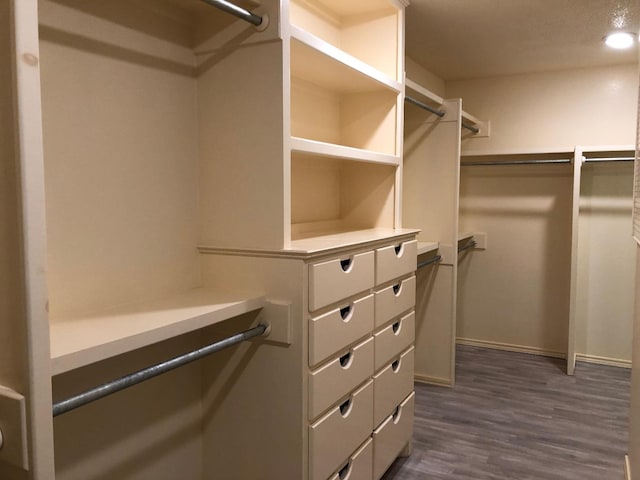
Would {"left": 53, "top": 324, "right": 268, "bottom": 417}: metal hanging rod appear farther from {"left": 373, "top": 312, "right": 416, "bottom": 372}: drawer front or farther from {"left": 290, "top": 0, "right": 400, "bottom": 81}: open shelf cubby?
{"left": 290, "top": 0, "right": 400, "bottom": 81}: open shelf cubby

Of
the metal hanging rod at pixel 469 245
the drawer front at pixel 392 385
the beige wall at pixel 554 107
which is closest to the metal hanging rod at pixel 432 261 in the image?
the metal hanging rod at pixel 469 245

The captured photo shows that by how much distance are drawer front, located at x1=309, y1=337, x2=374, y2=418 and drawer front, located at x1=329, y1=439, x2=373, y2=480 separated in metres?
0.28

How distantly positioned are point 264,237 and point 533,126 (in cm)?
311

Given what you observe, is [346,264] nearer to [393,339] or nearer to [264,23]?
[393,339]

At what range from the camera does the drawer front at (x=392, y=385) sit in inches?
88.0

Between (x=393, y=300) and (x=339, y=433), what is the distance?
2.10ft

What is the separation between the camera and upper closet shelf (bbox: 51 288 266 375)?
1128 millimetres

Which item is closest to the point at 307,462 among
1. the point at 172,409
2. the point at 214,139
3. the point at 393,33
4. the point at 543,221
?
the point at 172,409

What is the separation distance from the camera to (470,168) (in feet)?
14.4

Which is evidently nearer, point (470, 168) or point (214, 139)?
point (214, 139)

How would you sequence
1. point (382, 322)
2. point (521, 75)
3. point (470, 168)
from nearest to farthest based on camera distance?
1. point (382, 322)
2. point (521, 75)
3. point (470, 168)

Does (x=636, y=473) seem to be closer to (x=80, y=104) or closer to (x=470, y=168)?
(x=80, y=104)

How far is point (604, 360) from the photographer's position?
409 cm

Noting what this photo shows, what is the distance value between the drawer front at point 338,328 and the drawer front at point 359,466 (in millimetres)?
458
